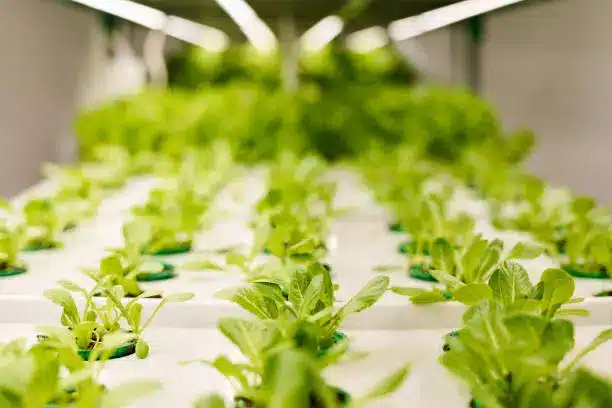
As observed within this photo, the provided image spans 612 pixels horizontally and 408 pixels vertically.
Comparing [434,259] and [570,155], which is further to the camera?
[570,155]

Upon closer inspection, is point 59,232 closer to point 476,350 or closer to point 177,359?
point 177,359

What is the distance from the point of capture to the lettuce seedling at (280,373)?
778 mm

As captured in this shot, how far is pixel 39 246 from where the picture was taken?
199 cm

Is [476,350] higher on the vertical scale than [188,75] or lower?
lower

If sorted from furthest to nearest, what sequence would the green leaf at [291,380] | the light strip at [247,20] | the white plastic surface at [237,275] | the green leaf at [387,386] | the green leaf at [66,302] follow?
the light strip at [247,20], the white plastic surface at [237,275], the green leaf at [66,302], the green leaf at [387,386], the green leaf at [291,380]

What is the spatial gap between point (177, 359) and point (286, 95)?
115 inches

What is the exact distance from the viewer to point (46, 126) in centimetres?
492

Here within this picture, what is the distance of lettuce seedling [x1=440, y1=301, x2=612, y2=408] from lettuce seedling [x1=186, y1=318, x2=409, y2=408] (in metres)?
0.10

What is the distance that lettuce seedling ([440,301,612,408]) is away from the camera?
92 centimetres

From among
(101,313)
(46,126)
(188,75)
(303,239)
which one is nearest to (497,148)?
(303,239)

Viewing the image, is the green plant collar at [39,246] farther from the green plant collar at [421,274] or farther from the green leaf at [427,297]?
the green leaf at [427,297]

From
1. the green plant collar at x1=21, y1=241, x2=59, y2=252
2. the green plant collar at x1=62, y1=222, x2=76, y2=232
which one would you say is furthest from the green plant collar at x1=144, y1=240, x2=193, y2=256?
the green plant collar at x1=62, y1=222, x2=76, y2=232

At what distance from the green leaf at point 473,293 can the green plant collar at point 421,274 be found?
46 centimetres

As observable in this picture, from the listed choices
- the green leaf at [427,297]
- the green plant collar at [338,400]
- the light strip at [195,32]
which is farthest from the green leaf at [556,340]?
the light strip at [195,32]
